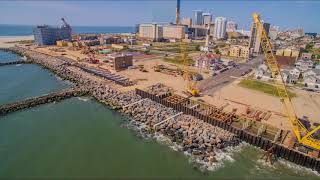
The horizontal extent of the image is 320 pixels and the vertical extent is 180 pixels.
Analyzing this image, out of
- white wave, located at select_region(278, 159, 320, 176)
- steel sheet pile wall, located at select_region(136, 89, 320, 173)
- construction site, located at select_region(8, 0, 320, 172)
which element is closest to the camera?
white wave, located at select_region(278, 159, 320, 176)

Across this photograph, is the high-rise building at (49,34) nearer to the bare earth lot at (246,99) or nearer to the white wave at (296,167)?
the bare earth lot at (246,99)

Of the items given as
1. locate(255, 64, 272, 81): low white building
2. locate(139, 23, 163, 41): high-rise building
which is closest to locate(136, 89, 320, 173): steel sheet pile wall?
locate(255, 64, 272, 81): low white building

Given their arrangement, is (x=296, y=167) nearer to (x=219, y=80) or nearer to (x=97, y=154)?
(x=97, y=154)

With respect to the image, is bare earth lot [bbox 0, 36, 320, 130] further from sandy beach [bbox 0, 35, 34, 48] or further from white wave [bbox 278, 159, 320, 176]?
sandy beach [bbox 0, 35, 34, 48]

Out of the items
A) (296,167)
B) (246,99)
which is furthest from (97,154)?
(246,99)

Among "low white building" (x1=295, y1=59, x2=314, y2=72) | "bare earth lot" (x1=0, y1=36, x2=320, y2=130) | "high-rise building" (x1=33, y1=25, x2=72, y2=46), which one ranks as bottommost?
"bare earth lot" (x1=0, y1=36, x2=320, y2=130)

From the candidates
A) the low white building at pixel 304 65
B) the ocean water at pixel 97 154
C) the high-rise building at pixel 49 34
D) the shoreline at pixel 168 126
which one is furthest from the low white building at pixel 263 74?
the high-rise building at pixel 49 34

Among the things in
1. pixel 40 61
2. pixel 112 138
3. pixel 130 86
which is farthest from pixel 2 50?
pixel 112 138
